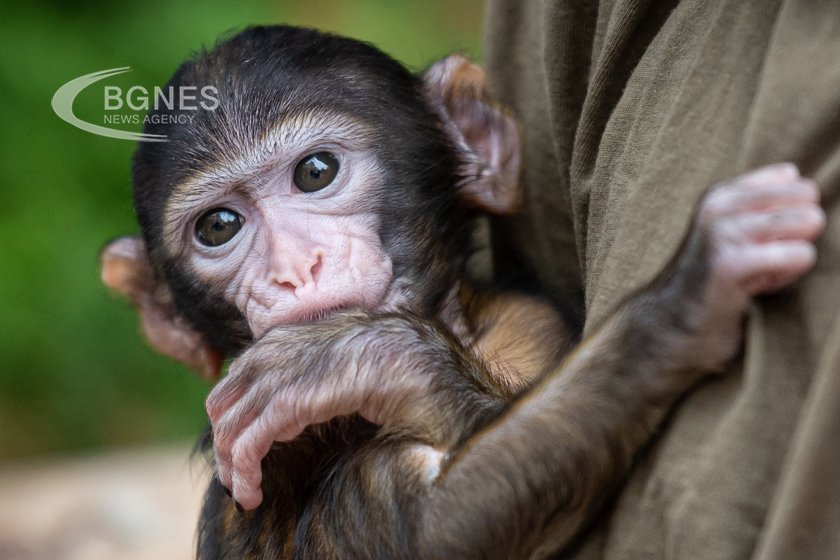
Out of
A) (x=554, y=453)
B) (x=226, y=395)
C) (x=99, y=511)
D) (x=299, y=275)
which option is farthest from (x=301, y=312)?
(x=99, y=511)

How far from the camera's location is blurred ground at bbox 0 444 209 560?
14.2 ft

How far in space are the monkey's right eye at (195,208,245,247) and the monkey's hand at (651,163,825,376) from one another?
126cm

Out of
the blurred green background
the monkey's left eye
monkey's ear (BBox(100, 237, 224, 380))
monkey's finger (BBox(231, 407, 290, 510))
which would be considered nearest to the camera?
monkey's finger (BBox(231, 407, 290, 510))

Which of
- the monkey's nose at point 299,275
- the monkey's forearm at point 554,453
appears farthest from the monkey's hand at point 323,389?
the monkey's nose at point 299,275

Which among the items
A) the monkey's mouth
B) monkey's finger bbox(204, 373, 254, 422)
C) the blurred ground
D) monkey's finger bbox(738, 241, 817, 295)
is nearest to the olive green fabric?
monkey's finger bbox(738, 241, 817, 295)

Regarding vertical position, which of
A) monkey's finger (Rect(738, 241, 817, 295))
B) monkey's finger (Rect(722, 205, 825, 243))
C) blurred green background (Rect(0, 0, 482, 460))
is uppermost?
monkey's finger (Rect(722, 205, 825, 243))

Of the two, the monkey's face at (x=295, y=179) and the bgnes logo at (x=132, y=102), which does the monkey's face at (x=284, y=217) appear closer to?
the monkey's face at (x=295, y=179)

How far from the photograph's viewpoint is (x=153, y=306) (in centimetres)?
281

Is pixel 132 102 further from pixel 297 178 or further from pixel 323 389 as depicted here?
pixel 323 389

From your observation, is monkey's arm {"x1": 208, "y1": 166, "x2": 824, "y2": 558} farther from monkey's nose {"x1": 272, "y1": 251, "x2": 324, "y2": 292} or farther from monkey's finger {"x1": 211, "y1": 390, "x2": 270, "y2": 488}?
monkey's nose {"x1": 272, "y1": 251, "x2": 324, "y2": 292}

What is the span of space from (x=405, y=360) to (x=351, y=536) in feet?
1.08

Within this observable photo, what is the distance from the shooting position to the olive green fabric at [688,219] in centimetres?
126

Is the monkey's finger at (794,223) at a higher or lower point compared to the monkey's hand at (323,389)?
higher

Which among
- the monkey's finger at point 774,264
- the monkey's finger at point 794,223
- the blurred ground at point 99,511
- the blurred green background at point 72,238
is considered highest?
the monkey's finger at point 794,223
